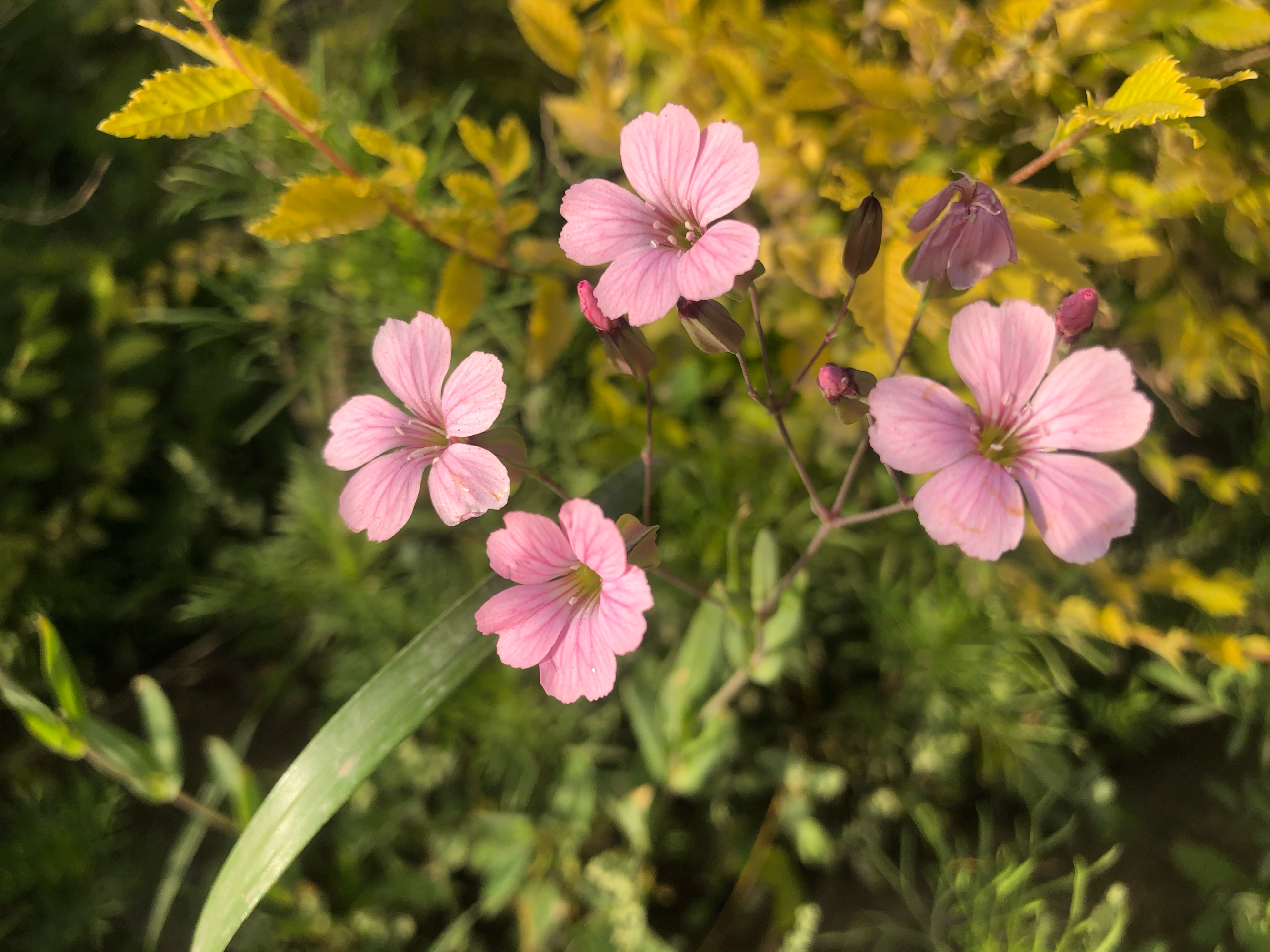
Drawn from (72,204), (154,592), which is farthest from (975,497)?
(72,204)

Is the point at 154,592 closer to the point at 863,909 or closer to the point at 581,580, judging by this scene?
the point at 581,580

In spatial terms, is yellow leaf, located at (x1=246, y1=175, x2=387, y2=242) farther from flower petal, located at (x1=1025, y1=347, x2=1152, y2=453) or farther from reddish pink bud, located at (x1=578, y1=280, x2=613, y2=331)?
flower petal, located at (x1=1025, y1=347, x2=1152, y2=453)

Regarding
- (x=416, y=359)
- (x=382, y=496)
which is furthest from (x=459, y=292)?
(x=382, y=496)

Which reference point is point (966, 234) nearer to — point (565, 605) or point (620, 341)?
point (620, 341)

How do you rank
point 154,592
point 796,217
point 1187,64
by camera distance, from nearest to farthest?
1. point 1187,64
2. point 796,217
3. point 154,592

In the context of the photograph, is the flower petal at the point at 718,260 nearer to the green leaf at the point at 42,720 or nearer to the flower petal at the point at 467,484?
the flower petal at the point at 467,484

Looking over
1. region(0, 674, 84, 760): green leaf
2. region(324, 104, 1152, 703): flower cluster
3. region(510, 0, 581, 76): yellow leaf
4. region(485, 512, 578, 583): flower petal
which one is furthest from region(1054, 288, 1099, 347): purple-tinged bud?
region(0, 674, 84, 760): green leaf
